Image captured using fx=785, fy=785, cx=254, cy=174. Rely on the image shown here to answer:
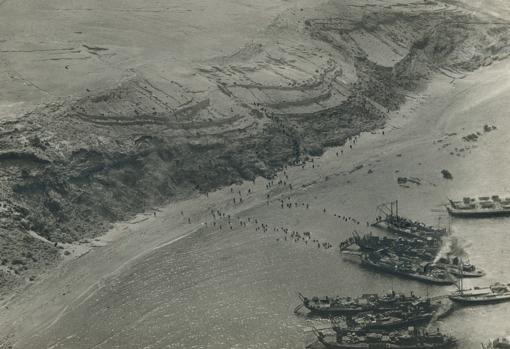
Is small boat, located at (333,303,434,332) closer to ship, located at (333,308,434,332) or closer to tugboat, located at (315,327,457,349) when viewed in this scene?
ship, located at (333,308,434,332)

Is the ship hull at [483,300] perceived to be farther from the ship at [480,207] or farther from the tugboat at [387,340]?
the ship at [480,207]

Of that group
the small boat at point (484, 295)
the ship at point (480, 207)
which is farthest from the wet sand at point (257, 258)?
the small boat at point (484, 295)

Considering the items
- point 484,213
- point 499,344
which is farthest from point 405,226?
point 499,344

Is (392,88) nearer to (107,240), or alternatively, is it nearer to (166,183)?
(166,183)

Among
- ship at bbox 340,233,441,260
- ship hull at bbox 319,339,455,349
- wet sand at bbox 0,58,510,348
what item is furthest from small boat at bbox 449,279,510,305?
ship at bbox 340,233,441,260

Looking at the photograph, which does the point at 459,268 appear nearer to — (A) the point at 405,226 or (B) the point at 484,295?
(B) the point at 484,295

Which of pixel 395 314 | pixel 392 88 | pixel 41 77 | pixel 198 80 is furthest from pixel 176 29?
pixel 395 314

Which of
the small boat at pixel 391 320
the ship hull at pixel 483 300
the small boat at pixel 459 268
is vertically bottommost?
the small boat at pixel 391 320
